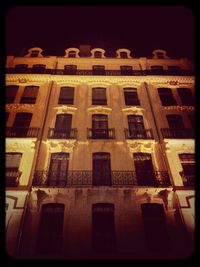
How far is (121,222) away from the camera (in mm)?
13109

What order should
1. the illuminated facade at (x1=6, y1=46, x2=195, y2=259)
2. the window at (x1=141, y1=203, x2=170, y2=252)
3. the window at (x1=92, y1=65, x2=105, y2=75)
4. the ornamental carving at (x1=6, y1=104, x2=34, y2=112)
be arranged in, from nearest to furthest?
the window at (x1=141, y1=203, x2=170, y2=252) → the illuminated facade at (x1=6, y1=46, x2=195, y2=259) → the ornamental carving at (x1=6, y1=104, x2=34, y2=112) → the window at (x1=92, y1=65, x2=105, y2=75)

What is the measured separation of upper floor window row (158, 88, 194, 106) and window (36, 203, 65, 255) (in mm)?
10495

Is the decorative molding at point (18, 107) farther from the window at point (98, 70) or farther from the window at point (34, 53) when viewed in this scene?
the window at point (34, 53)

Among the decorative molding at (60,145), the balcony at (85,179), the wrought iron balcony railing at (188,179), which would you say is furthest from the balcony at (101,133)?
the wrought iron balcony railing at (188,179)

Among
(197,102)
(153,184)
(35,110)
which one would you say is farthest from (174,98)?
(197,102)

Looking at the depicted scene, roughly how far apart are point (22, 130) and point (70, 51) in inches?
429

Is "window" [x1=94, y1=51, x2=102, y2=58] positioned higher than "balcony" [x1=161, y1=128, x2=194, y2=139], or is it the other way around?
"window" [x1=94, y1=51, x2=102, y2=58]

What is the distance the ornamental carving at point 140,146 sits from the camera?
53.8 feet

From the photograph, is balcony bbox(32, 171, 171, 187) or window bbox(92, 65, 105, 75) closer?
balcony bbox(32, 171, 171, 187)

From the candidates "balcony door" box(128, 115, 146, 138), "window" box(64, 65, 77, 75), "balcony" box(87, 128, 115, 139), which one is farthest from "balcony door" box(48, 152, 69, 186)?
"window" box(64, 65, 77, 75)

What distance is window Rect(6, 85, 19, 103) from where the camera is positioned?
64.1 feet

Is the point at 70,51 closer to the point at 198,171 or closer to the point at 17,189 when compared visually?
the point at 17,189

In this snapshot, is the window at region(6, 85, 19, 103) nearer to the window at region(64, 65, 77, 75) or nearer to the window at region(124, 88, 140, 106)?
the window at region(64, 65, 77, 75)

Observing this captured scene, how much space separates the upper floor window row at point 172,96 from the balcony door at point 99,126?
14.6ft
